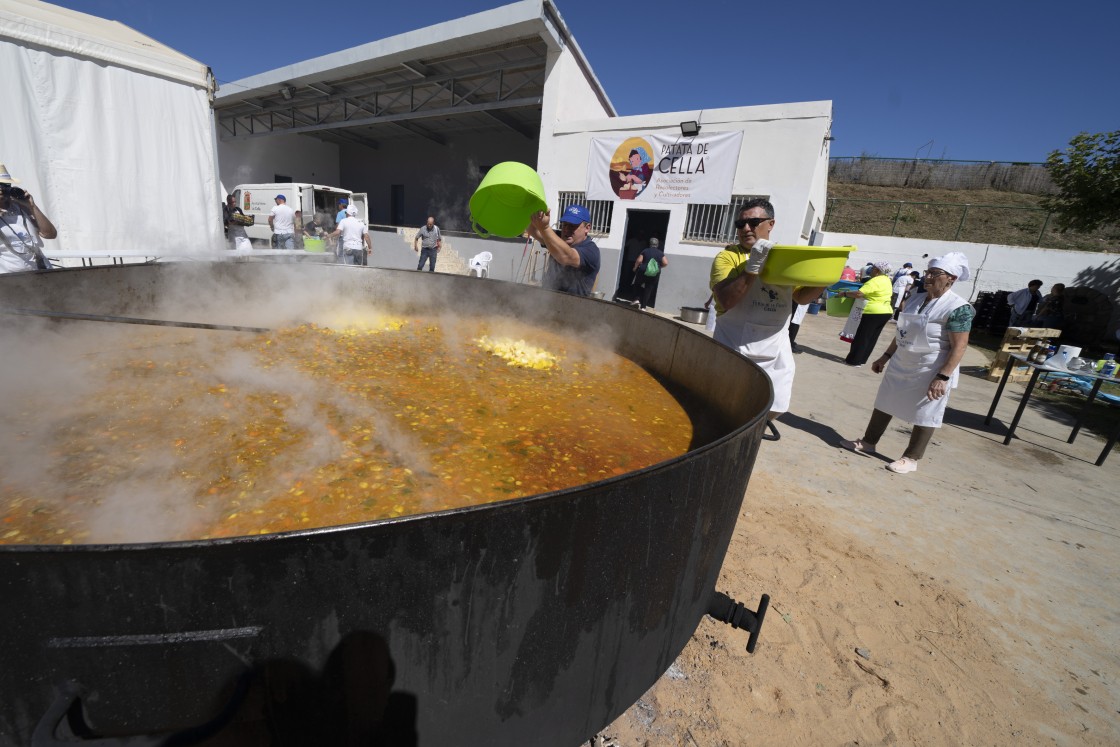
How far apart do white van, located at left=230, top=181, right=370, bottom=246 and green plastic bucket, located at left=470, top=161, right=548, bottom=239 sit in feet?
36.8

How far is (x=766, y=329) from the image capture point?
3219 mm

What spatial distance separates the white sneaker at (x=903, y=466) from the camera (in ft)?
13.2

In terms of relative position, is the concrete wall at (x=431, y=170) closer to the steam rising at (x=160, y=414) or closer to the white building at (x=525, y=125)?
the white building at (x=525, y=125)

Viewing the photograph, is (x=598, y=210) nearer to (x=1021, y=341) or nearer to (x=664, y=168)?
(x=664, y=168)

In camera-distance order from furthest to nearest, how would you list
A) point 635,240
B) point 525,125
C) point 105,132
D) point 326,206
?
point 525,125 < point 326,206 < point 635,240 < point 105,132

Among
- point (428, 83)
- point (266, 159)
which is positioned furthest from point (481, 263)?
point (266, 159)

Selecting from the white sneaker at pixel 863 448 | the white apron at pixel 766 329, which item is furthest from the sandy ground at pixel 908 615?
the white apron at pixel 766 329

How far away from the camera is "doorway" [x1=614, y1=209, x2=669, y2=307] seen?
447 inches

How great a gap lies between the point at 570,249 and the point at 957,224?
28.8 m

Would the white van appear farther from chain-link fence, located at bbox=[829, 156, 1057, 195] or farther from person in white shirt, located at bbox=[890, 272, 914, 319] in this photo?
chain-link fence, located at bbox=[829, 156, 1057, 195]

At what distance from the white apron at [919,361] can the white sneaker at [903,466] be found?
35 centimetres

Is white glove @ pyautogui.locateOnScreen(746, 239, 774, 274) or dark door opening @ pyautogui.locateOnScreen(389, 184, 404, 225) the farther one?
dark door opening @ pyautogui.locateOnScreen(389, 184, 404, 225)

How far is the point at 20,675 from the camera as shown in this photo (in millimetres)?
815

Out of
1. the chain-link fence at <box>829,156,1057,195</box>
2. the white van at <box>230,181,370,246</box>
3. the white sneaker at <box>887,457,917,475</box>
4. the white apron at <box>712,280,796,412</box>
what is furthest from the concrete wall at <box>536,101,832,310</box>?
the chain-link fence at <box>829,156,1057,195</box>
